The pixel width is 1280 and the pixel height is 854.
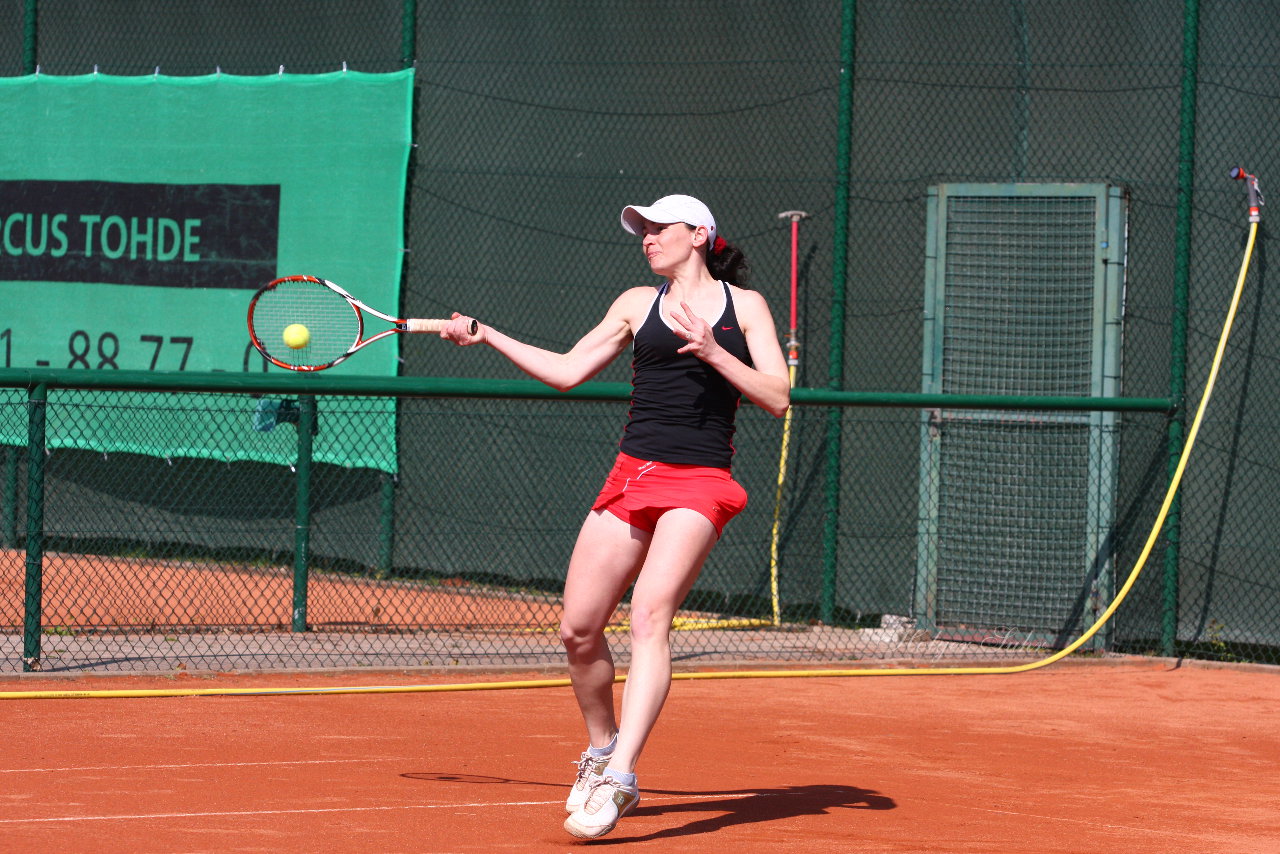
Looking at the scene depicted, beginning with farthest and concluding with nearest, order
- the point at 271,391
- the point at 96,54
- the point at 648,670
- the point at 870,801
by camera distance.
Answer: the point at 96,54, the point at 271,391, the point at 870,801, the point at 648,670

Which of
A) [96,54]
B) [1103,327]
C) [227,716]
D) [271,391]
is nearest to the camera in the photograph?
[227,716]

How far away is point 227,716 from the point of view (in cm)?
707

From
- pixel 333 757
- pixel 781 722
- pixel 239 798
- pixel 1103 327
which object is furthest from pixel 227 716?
pixel 1103 327

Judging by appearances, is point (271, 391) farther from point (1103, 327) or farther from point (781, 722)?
point (1103, 327)

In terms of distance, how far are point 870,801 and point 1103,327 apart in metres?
4.79

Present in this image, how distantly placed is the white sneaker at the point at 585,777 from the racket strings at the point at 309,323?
3397mm

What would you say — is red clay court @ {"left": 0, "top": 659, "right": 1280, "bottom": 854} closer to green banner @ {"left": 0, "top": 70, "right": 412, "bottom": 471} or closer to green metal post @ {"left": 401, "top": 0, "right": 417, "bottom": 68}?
green banner @ {"left": 0, "top": 70, "right": 412, "bottom": 471}

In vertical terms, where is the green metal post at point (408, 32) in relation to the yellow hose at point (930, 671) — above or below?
above

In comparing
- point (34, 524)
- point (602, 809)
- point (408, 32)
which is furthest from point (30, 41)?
point (602, 809)

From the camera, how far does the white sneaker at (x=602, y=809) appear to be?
4719 millimetres

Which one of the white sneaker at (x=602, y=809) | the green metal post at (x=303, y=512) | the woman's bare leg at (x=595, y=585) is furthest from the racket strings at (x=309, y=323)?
the white sneaker at (x=602, y=809)

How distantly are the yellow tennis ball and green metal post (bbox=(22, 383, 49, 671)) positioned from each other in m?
1.32

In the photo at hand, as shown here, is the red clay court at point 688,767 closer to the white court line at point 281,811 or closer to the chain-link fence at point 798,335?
the white court line at point 281,811

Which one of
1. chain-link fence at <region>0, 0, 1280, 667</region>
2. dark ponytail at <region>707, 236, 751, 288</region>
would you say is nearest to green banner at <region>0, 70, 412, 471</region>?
chain-link fence at <region>0, 0, 1280, 667</region>
